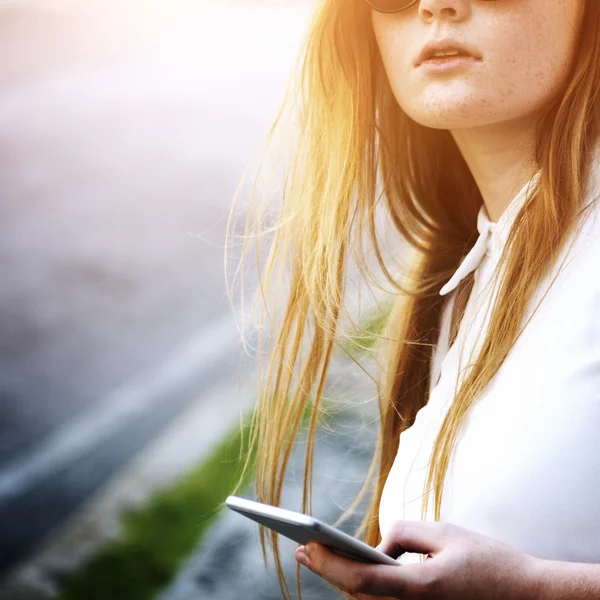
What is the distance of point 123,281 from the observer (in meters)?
1.27

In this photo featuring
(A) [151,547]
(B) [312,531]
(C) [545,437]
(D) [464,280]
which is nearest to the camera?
(B) [312,531]

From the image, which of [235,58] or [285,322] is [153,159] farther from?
[285,322]

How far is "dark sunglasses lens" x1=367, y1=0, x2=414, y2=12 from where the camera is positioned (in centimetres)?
92

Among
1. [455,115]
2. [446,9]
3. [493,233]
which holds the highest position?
[446,9]

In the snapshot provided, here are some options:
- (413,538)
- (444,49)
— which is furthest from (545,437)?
(444,49)

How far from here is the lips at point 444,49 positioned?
874 mm

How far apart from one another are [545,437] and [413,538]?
0.15 metres

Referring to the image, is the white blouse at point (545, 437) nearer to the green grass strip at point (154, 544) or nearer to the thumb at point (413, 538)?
the thumb at point (413, 538)

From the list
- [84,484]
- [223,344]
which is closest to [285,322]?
[223,344]

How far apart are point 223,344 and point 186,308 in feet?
0.27

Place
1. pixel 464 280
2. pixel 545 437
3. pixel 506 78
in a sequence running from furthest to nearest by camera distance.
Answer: pixel 464 280
pixel 506 78
pixel 545 437

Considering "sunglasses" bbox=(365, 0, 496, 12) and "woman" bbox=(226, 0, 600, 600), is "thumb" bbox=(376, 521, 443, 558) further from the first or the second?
"sunglasses" bbox=(365, 0, 496, 12)

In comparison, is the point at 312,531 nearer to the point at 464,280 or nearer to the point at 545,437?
the point at 545,437

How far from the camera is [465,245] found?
1143 millimetres
